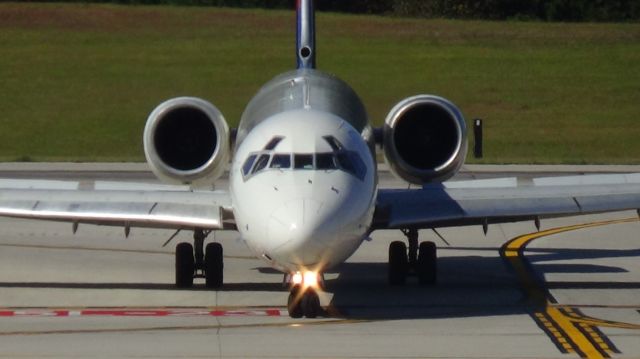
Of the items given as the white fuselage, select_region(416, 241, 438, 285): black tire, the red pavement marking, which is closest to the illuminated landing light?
the white fuselage

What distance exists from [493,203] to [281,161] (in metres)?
3.60

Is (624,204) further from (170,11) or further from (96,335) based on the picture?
(170,11)

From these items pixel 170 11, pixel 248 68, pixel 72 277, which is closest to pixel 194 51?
pixel 248 68

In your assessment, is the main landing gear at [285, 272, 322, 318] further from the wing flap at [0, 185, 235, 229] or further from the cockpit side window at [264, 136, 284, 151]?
the wing flap at [0, 185, 235, 229]

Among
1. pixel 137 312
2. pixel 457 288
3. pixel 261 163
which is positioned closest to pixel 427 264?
pixel 457 288

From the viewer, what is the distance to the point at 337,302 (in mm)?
20422

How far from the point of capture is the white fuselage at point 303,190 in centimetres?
1802

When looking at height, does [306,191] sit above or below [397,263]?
above

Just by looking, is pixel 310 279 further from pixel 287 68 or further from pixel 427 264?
pixel 287 68

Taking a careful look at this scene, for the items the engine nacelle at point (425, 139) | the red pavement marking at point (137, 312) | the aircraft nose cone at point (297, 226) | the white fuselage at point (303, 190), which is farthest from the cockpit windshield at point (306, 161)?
the engine nacelle at point (425, 139)

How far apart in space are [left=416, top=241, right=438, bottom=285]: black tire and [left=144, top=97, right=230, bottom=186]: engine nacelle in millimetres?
2947

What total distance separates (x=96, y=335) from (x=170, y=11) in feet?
238

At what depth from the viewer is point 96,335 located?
59.2ft

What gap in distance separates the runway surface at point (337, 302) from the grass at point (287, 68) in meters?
19.7
